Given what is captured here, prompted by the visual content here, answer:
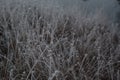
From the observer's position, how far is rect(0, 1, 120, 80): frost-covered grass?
151 cm

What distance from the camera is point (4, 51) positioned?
181 cm

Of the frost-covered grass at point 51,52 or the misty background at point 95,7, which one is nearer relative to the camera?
the frost-covered grass at point 51,52

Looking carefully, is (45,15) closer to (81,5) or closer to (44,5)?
(44,5)

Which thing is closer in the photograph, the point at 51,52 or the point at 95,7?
the point at 51,52

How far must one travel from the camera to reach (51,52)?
5.28 feet

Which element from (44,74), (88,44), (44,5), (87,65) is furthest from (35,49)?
(44,5)

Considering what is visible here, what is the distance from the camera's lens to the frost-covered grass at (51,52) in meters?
1.51

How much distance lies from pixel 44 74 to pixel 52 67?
0.37ft

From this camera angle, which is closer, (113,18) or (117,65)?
(117,65)

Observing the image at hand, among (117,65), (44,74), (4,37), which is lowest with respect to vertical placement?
(117,65)

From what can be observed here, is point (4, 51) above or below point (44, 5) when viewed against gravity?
below

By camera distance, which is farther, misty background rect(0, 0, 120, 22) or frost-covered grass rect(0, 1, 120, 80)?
misty background rect(0, 0, 120, 22)

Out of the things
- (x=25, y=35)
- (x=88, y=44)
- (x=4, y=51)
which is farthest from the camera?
(x=88, y=44)

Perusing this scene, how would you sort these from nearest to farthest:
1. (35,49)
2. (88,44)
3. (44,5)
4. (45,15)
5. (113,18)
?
(35,49)
(88,44)
(45,15)
(44,5)
(113,18)
